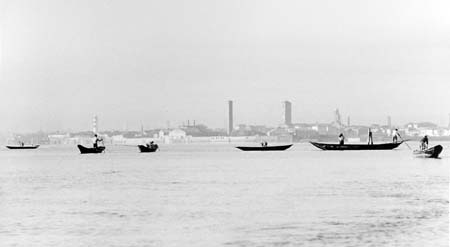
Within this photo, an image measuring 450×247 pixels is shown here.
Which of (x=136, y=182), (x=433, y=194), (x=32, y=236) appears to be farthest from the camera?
(x=136, y=182)

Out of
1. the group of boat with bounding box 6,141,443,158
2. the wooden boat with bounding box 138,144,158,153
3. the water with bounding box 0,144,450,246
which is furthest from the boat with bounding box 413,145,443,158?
the wooden boat with bounding box 138,144,158,153

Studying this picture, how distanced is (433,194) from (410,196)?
2058 millimetres

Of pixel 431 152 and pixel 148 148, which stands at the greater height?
pixel 148 148

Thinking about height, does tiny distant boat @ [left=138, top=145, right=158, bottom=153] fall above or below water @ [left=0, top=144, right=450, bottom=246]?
above

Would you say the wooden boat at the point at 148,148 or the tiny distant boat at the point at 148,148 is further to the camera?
the tiny distant boat at the point at 148,148

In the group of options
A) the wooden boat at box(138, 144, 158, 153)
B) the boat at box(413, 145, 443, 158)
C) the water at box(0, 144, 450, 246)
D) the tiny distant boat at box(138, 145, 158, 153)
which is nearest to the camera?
the water at box(0, 144, 450, 246)

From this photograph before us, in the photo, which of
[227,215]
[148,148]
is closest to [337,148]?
[148,148]

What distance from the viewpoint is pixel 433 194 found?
47.2 meters

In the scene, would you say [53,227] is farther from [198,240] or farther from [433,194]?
[433,194]

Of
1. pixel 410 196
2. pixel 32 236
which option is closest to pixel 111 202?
pixel 32 236

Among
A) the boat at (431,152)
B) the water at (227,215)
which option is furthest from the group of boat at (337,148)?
the water at (227,215)

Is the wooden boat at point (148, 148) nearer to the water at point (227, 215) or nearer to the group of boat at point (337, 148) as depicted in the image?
the group of boat at point (337, 148)

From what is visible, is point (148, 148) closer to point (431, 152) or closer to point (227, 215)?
point (431, 152)

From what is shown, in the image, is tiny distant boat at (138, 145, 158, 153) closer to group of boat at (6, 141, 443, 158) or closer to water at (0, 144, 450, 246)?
group of boat at (6, 141, 443, 158)
